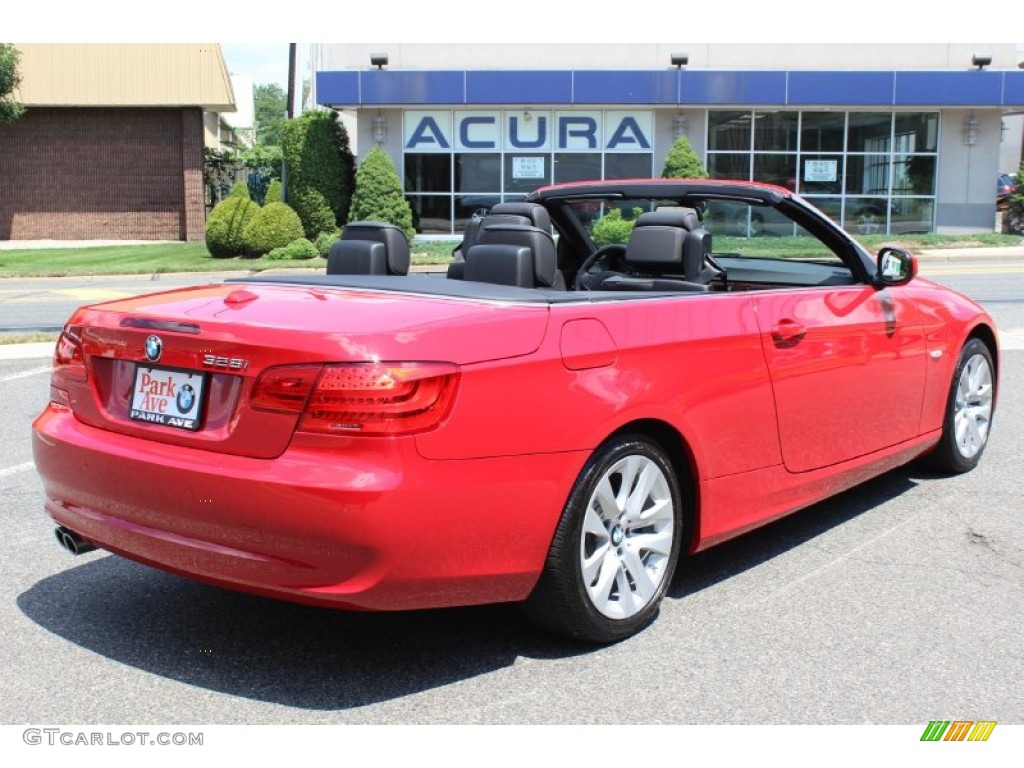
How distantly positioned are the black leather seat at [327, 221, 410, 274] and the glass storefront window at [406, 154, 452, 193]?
2420cm

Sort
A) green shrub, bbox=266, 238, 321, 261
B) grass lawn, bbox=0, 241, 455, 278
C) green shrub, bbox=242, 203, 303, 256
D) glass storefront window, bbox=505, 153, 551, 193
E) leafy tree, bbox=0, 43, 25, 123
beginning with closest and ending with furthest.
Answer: grass lawn, bbox=0, 241, 455, 278 < green shrub, bbox=266, 238, 321, 261 < green shrub, bbox=242, 203, 303, 256 < leafy tree, bbox=0, 43, 25, 123 < glass storefront window, bbox=505, 153, 551, 193

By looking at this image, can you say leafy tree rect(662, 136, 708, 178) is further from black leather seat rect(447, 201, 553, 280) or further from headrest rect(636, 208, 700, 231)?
headrest rect(636, 208, 700, 231)

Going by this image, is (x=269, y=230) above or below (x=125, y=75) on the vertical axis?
below

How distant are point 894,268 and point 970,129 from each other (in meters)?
26.5

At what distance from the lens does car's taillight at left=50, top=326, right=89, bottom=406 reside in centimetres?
405

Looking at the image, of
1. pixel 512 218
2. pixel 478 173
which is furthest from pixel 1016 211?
pixel 512 218

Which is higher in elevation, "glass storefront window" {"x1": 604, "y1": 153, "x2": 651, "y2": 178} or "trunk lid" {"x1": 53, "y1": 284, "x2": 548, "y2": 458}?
"glass storefront window" {"x1": 604, "y1": 153, "x2": 651, "y2": 178}

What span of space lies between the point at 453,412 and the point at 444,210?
26.4 m

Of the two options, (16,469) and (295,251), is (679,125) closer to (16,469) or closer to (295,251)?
(295,251)

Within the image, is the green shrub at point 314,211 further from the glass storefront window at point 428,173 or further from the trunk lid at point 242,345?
the trunk lid at point 242,345

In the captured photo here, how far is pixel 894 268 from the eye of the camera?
5461mm

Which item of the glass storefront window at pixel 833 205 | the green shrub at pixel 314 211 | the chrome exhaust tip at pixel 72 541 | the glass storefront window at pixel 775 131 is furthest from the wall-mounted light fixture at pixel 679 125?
the chrome exhaust tip at pixel 72 541

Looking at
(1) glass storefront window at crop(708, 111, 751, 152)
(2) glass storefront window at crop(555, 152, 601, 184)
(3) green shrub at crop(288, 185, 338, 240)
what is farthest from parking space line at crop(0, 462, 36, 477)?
(1) glass storefront window at crop(708, 111, 751, 152)
